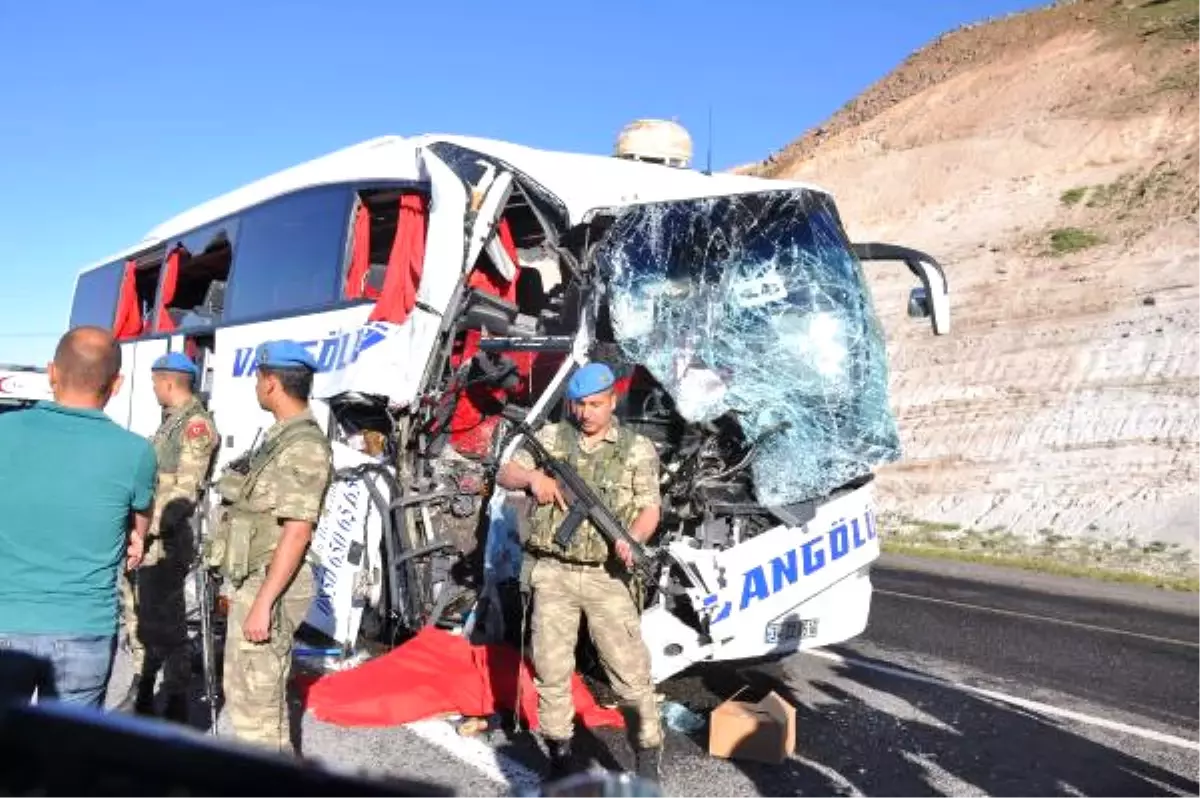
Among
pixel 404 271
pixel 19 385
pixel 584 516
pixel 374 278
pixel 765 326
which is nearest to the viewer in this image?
pixel 584 516

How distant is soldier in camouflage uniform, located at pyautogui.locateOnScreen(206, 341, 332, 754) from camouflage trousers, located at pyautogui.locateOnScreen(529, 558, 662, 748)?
1103 millimetres

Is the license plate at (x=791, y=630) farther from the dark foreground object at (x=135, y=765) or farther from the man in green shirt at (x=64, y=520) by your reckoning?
the dark foreground object at (x=135, y=765)

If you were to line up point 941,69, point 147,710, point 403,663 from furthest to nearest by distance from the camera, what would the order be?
point 941,69 → point 403,663 → point 147,710

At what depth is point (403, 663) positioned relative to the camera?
594 cm

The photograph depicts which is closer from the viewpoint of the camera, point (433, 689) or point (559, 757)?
point (559, 757)

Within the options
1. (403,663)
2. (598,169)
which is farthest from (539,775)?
(598,169)

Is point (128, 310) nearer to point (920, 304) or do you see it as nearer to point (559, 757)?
point (920, 304)

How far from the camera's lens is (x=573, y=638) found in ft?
15.6

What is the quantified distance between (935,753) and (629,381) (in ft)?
8.29

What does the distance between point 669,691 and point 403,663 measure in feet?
5.25

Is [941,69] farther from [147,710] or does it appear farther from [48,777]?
[48,777]

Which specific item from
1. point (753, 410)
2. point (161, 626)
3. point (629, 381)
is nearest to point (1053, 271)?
point (753, 410)

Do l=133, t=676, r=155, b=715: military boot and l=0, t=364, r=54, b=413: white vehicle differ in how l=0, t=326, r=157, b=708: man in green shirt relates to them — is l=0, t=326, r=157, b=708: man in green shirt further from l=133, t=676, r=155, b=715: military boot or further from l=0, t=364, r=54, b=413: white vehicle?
l=0, t=364, r=54, b=413: white vehicle

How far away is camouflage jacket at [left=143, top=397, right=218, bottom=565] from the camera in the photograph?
5551mm
